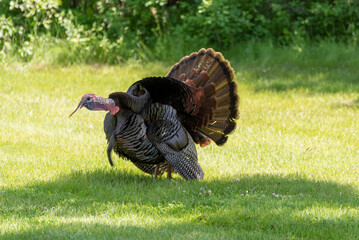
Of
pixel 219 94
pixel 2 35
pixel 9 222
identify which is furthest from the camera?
pixel 2 35

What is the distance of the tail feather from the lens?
5.99 metres

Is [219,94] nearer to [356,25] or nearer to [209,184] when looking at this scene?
[209,184]

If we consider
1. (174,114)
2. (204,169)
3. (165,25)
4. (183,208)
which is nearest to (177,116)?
(174,114)

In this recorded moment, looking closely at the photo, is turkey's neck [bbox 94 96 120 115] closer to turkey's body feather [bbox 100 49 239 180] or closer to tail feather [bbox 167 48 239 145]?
turkey's body feather [bbox 100 49 239 180]

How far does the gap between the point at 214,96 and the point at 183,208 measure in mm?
1589

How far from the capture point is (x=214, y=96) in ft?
19.9

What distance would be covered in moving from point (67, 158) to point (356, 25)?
8.47m

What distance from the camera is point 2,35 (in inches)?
434

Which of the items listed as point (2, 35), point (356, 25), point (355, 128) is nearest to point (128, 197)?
point (355, 128)

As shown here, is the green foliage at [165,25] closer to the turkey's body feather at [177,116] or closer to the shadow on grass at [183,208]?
the turkey's body feather at [177,116]

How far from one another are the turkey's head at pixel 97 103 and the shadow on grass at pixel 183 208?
78 centimetres

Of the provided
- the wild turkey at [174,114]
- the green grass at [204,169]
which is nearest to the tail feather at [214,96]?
the wild turkey at [174,114]

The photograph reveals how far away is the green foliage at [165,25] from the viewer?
11.8m

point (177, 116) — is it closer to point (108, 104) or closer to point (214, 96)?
point (214, 96)
